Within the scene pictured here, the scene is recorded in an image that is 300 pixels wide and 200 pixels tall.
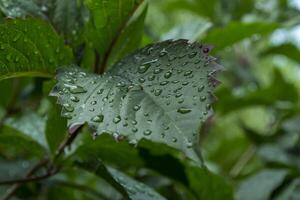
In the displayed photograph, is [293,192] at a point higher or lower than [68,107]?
lower

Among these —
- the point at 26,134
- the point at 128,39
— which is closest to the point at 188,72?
the point at 128,39

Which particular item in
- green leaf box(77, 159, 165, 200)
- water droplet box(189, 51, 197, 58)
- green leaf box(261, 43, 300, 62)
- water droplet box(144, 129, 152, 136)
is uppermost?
green leaf box(261, 43, 300, 62)

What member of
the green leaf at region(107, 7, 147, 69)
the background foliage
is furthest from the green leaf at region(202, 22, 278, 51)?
the green leaf at region(107, 7, 147, 69)

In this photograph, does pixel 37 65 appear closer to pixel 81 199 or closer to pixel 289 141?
pixel 81 199

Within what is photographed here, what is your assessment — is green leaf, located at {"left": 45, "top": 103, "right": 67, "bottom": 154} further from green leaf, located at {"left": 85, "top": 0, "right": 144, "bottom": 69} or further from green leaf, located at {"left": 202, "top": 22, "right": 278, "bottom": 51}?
green leaf, located at {"left": 202, "top": 22, "right": 278, "bottom": 51}

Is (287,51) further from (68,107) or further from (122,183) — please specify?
(68,107)

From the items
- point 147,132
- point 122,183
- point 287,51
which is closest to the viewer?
point 147,132

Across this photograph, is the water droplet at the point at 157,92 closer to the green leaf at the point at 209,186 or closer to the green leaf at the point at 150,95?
the green leaf at the point at 150,95
